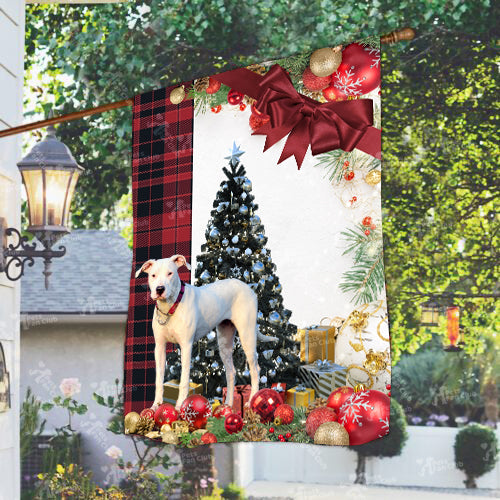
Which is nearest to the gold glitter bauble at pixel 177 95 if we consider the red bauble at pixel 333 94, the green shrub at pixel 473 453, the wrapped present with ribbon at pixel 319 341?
the red bauble at pixel 333 94

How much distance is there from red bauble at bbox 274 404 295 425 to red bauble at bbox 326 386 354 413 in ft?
0.40

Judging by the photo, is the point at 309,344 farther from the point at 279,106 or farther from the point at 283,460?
the point at 283,460

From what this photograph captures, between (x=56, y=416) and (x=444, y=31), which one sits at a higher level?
(x=444, y=31)

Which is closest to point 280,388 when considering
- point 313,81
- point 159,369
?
point 159,369

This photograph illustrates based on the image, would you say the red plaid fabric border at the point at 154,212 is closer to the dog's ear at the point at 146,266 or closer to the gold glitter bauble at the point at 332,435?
the dog's ear at the point at 146,266

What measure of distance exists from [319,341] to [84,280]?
7.90ft

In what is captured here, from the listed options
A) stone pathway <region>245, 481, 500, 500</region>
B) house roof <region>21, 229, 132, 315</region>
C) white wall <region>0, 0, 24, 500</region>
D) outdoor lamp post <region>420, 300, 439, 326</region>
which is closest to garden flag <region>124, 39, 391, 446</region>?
white wall <region>0, 0, 24, 500</region>

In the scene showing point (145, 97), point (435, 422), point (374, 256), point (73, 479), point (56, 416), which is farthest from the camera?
point (435, 422)

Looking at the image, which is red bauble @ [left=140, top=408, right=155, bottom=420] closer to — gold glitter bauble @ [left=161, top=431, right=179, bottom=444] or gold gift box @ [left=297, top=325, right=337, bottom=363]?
gold glitter bauble @ [left=161, top=431, right=179, bottom=444]

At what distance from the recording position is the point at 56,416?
410cm

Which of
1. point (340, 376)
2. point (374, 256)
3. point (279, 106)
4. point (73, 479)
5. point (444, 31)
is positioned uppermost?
point (444, 31)

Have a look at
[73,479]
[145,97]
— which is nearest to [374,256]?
[145,97]

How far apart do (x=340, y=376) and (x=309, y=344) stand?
0.14 metres

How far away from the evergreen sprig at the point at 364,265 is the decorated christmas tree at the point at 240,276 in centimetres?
26
